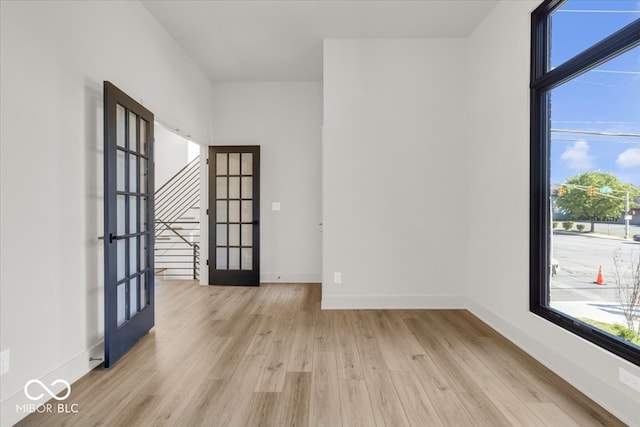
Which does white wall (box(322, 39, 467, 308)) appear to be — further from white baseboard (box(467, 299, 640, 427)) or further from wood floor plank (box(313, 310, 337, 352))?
white baseboard (box(467, 299, 640, 427))

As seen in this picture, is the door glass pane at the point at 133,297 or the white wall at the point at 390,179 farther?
the white wall at the point at 390,179

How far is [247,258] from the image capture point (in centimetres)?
543

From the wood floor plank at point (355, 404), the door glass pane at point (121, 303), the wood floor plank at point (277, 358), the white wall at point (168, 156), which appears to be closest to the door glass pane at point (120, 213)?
the door glass pane at point (121, 303)

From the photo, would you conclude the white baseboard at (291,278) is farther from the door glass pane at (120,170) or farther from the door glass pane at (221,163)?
the door glass pane at (120,170)

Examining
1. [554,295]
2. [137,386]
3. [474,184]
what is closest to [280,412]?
[137,386]

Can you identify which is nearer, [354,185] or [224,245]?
[354,185]

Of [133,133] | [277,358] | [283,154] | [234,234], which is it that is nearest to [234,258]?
[234,234]

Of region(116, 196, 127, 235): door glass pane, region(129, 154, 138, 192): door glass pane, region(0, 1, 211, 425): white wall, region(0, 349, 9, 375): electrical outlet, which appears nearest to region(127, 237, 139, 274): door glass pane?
region(116, 196, 127, 235): door glass pane

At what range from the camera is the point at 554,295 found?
2.70 m

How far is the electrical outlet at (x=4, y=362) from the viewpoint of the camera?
6.06 ft

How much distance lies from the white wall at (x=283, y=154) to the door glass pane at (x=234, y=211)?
39cm

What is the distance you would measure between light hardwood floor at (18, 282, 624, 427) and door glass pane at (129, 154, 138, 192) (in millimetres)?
1386

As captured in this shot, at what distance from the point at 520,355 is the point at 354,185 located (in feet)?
7.68

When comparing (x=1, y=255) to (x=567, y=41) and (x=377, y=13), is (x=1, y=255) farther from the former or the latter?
(x=567, y=41)
